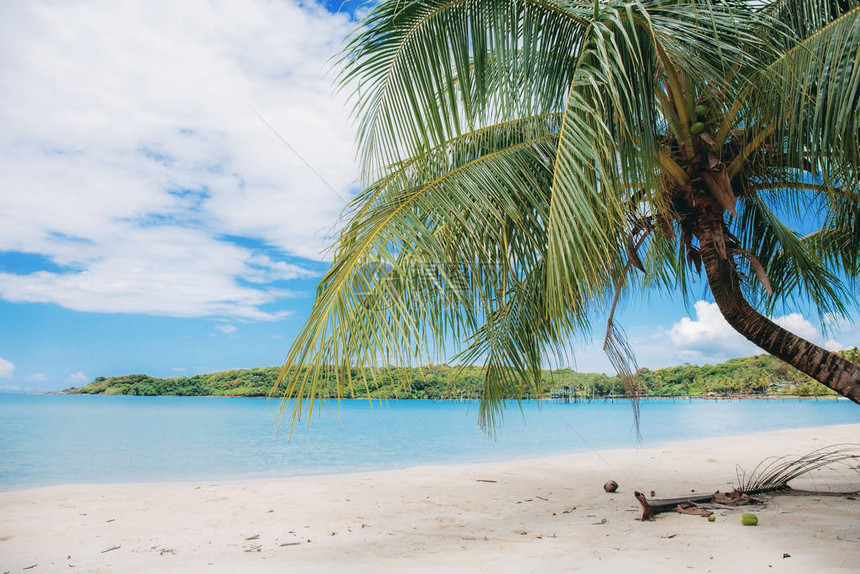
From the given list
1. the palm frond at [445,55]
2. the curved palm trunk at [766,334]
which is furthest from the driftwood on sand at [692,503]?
the palm frond at [445,55]

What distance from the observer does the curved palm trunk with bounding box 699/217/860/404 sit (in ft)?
11.7

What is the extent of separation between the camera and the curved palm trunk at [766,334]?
3.56 meters

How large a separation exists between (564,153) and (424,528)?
3.16m

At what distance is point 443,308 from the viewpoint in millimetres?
3805

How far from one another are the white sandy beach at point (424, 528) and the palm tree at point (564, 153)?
1.19 meters

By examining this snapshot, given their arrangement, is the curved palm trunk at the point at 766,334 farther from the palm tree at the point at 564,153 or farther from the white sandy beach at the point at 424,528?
the white sandy beach at the point at 424,528

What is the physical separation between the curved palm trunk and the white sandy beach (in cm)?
91

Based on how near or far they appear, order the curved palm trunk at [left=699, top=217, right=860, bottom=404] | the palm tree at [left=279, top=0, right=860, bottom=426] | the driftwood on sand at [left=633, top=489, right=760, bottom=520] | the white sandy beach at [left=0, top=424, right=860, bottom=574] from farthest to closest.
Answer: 1. the driftwood on sand at [left=633, top=489, right=760, bottom=520]
2. the curved palm trunk at [left=699, top=217, right=860, bottom=404]
3. the white sandy beach at [left=0, top=424, right=860, bottom=574]
4. the palm tree at [left=279, top=0, right=860, bottom=426]

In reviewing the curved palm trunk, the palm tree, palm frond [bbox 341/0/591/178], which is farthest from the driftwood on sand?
palm frond [bbox 341/0/591/178]

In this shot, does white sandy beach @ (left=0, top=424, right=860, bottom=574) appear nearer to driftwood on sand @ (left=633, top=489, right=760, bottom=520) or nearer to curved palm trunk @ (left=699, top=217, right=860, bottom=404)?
driftwood on sand @ (left=633, top=489, right=760, bottom=520)

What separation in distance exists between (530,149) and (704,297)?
3.73 meters

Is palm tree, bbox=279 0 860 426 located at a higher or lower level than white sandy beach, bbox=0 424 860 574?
higher

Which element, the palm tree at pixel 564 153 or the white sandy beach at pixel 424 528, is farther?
the white sandy beach at pixel 424 528

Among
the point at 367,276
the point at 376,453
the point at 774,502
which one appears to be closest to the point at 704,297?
the point at 774,502
